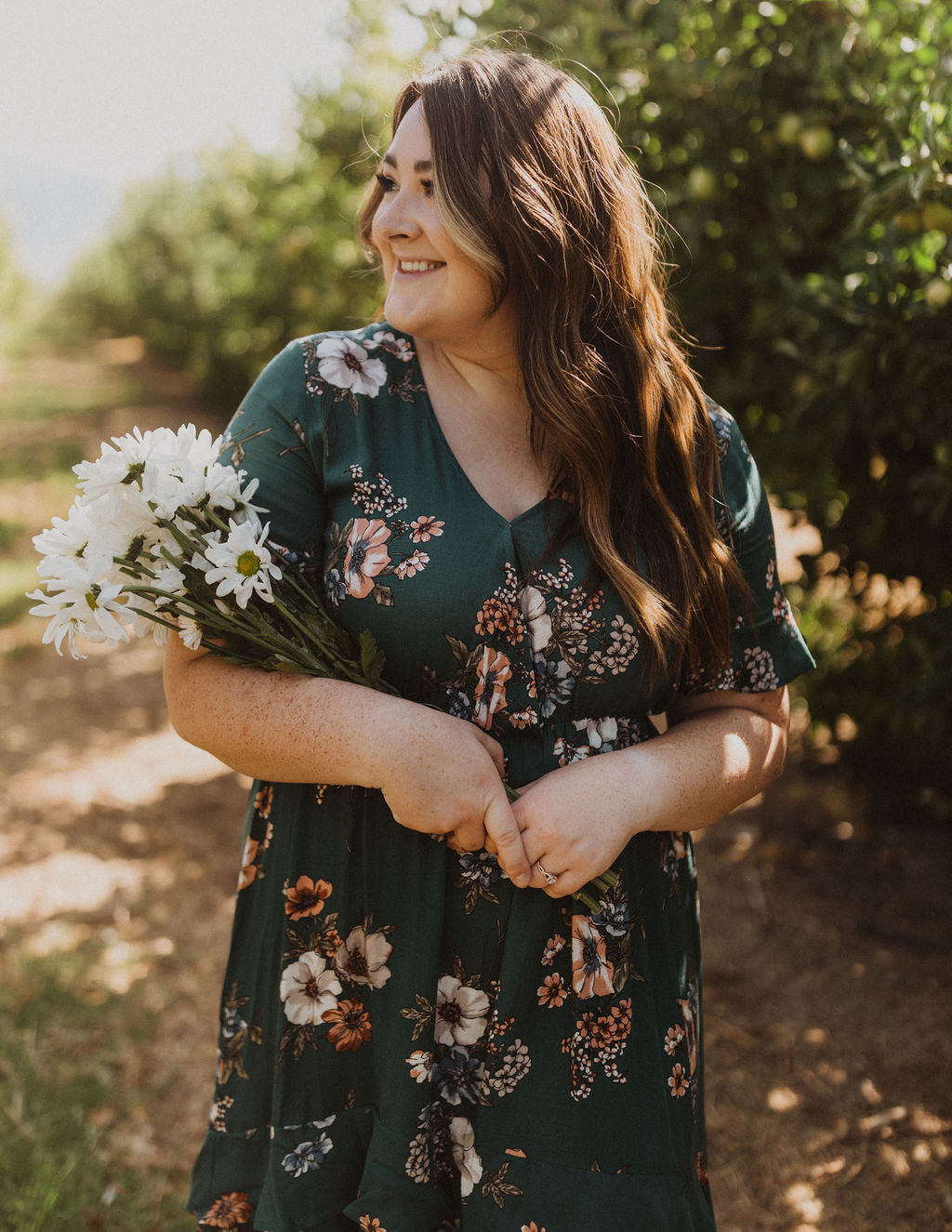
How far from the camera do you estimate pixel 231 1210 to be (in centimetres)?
163

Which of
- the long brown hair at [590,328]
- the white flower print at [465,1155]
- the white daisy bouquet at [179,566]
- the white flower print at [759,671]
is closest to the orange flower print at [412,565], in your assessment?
the white daisy bouquet at [179,566]

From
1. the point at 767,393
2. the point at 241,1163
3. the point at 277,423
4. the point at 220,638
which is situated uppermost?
→ the point at 767,393

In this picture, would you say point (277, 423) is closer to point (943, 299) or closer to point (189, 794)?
point (943, 299)

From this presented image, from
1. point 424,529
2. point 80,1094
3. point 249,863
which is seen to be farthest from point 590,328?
point 80,1094

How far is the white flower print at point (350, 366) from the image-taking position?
1556mm

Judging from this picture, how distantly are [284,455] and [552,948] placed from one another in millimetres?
827

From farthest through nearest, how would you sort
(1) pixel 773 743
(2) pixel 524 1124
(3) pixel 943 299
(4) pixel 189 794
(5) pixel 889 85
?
(4) pixel 189 794, (5) pixel 889 85, (3) pixel 943 299, (1) pixel 773 743, (2) pixel 524 1124

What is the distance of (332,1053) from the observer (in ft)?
5.15

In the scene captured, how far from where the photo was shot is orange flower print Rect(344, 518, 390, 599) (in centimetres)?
145

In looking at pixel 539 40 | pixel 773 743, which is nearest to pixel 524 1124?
pixel 773 743

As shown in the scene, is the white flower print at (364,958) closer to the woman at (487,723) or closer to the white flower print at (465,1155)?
the woman at (487,723)

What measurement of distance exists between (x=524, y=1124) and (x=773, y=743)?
71cm

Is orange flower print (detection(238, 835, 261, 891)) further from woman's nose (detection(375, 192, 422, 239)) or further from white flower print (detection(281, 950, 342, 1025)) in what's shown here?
woman's nose (detection(375, 192, 422, 239))

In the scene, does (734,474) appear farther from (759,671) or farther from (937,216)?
(937,216)
